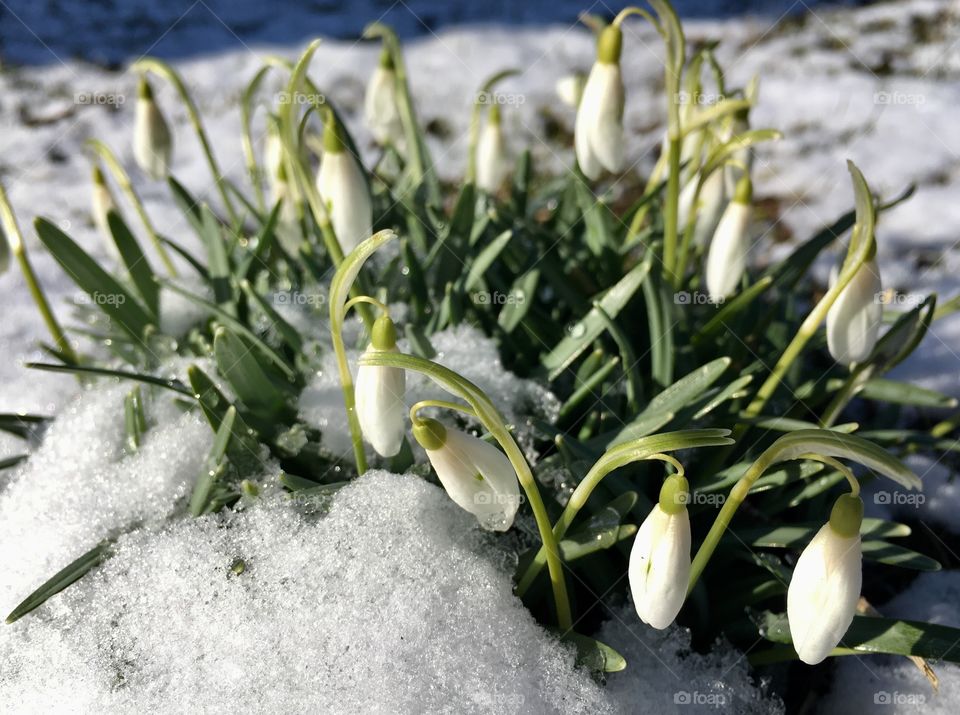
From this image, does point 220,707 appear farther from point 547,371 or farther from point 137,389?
point 547,371

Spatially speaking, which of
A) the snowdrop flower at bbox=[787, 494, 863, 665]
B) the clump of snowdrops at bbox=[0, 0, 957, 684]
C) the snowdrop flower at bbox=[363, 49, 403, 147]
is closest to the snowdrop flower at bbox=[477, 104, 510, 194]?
the clump of snowdrops at bbox=[0, 0, 957, 684]

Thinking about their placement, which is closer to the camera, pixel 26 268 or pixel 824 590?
→ pixel 824 590

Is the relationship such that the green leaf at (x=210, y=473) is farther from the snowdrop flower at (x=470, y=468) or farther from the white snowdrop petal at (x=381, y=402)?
the snowdrop flower at (x=470, y=468)

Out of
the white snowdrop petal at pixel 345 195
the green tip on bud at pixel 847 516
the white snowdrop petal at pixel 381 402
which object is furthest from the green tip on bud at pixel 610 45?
the green tip on bud at pixel 847 516

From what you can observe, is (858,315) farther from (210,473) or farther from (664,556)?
(210,473)

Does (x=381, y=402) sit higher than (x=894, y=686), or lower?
higher

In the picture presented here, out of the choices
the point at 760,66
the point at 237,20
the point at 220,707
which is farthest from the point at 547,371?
the point at 237,20

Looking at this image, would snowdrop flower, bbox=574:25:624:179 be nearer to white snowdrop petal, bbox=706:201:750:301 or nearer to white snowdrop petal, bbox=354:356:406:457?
white snowdrop petal, bbox=706:201:750:301

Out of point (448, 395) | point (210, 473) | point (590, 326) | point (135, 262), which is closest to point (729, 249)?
point (590, 326)
